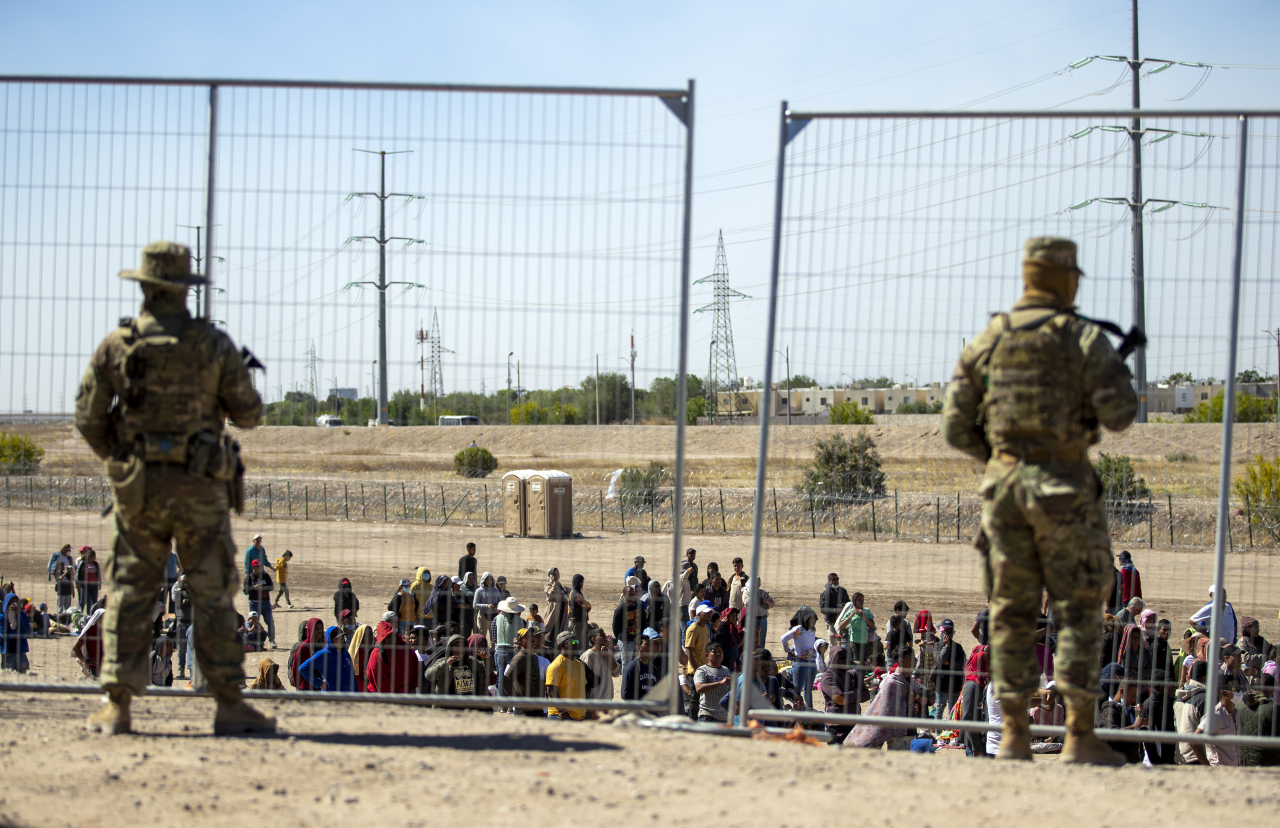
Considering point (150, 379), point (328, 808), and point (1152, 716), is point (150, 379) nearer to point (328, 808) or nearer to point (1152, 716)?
point (328, 808)

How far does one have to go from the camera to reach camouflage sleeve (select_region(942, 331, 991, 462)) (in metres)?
4.58

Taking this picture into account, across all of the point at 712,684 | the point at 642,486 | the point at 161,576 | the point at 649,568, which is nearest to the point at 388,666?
the point at 712,684

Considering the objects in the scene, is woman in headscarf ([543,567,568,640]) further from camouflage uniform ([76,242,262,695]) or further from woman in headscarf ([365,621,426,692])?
camouflage uniform ([76,242,262,695])

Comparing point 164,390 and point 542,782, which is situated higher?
point 164,390

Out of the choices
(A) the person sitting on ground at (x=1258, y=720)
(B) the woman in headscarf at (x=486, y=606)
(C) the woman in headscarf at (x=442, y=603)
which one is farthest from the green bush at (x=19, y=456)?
(A) the person sitting on ground at (x=1258, y=720)

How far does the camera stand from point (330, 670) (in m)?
8.24

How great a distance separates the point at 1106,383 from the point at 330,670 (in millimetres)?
6333

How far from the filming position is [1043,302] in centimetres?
450

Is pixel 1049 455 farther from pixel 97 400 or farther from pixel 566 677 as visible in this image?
pixel 566 677

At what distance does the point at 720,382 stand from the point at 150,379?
5.23 m

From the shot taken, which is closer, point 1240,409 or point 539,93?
point 539,93

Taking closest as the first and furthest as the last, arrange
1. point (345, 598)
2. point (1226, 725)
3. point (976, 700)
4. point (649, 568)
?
Answer: point (1226, 725)
point (976, 700)
point (345, 598)
point (649, 568)

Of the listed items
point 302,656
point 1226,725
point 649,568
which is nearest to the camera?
point 1226,725

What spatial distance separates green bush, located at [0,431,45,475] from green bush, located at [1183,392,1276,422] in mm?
7976
